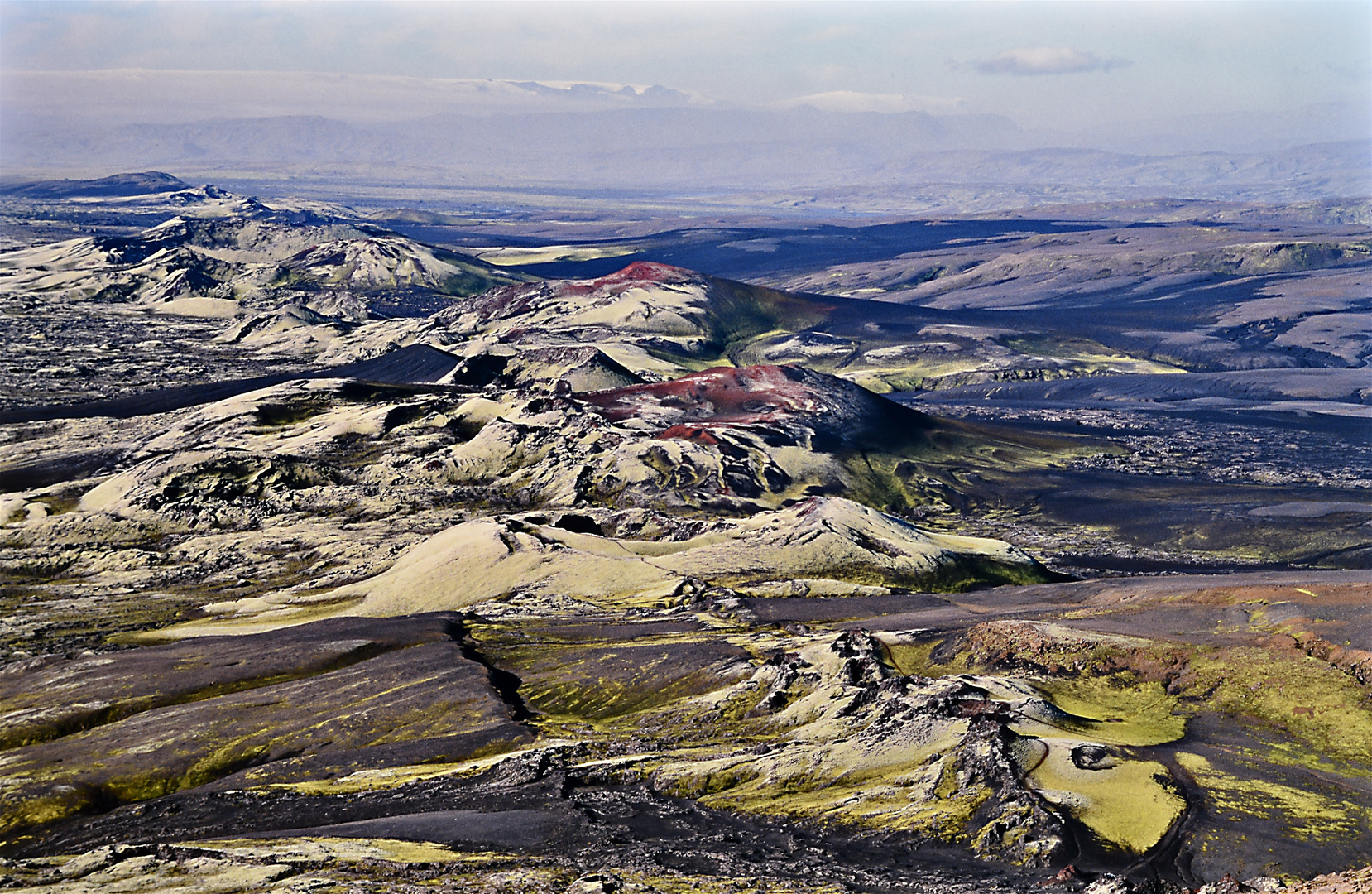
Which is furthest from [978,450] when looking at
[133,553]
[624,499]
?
[133,553]

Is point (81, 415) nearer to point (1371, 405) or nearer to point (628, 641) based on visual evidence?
point (628, 641)

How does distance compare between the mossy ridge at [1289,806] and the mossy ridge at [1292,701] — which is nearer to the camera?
the mossy ridge at [1289,806]

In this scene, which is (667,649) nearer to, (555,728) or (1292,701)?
(555,728)

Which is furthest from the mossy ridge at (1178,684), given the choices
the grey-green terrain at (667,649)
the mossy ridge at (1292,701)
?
the grey-green terrain at (667,649)

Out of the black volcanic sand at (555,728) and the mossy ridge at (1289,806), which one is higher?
the mossy ridge at (1289,806)

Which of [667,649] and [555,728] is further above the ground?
[667,649]

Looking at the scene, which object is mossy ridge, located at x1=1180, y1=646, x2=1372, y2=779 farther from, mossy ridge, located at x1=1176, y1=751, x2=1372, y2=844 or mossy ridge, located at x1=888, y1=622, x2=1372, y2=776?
mossy ridge, located at x1=1176, y1=751, x2=1372, y2=844

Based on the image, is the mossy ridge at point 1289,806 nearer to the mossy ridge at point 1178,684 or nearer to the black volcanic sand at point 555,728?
the black volcanic sand at point 555,728

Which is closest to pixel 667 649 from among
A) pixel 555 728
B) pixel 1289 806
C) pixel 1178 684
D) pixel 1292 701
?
pixel 555 728
